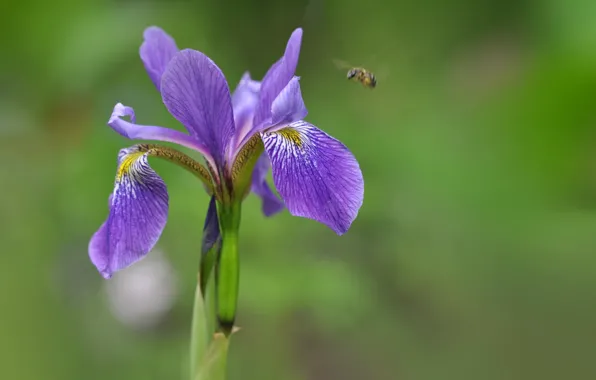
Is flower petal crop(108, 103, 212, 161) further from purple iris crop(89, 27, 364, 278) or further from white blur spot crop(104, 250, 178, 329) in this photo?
white blur spot crop(104, 250, 178, 329)

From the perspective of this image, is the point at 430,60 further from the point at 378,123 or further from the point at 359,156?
the point at 359,156

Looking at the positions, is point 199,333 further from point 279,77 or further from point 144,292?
point 144,292

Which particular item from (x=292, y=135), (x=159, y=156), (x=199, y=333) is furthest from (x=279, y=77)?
(x=199, y=333)

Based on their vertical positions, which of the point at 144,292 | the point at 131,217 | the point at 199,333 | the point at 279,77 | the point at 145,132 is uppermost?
the point at 279,77

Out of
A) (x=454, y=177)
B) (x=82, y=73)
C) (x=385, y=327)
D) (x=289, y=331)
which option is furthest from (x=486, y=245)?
(x=82, y=73)

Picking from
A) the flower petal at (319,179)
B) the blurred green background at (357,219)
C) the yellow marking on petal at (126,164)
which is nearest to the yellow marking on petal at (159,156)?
the yellow marking on petal at (126,164)
